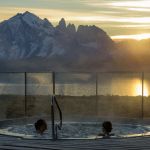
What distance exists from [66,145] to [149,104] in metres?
17.6

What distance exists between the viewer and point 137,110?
2355 cm

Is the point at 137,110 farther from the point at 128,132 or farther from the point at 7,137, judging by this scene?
the point at 7,137

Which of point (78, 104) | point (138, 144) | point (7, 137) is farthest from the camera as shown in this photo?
point (78, 104)

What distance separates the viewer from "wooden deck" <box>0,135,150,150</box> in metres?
8.46

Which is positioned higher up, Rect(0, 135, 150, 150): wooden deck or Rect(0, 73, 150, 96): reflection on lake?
Rect(0, 73, 150, 96): reflection on lake

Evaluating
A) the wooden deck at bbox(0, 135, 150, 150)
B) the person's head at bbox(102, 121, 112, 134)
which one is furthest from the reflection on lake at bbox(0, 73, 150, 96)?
the wooden deck at bbox(0, 135, 150, 150)

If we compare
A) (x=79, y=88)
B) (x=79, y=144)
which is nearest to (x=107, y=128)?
(x=79, y=144)

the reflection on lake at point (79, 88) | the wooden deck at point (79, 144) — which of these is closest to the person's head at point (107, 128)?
the wooden deck at point (79, 144)

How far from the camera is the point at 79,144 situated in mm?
8875

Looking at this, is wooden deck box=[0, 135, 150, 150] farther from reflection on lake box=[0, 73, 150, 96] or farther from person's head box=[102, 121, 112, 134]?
reflection on lake box=[0, 73, 150, 96]

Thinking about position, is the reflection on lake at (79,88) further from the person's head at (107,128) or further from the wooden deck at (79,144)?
the wooden deck at (79,144)

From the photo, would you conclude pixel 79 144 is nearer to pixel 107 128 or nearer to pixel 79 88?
pixel 107 128

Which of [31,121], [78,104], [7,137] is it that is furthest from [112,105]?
[7,137]

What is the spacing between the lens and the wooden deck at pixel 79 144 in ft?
27.8
